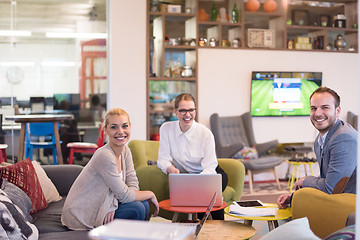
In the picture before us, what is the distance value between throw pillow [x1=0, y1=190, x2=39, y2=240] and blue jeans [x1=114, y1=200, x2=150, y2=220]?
58cm

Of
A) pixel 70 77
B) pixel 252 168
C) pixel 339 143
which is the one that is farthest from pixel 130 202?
pixel 70 77

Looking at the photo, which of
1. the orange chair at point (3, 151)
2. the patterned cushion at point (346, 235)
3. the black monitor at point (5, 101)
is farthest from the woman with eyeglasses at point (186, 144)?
the black monitor at point (5, 101)

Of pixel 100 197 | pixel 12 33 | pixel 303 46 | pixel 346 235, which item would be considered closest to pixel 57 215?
pixel 100 197

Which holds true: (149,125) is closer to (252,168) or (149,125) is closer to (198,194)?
(252,168)

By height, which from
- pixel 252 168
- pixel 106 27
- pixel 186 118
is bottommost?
pixel 252 168

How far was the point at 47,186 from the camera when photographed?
411 cm

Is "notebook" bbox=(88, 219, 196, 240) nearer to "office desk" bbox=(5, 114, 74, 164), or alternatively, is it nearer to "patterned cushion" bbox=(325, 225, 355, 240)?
"patterned cushion" bbox=(325, 225, 355, 240)

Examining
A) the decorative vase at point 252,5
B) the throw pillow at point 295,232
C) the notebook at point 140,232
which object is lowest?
the throw pillow at point 295,232

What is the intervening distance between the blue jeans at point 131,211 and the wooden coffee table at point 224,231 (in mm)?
454

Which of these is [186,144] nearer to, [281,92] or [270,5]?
[281,92]

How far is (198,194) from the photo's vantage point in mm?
3680

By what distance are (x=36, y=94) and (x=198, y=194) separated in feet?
13.6

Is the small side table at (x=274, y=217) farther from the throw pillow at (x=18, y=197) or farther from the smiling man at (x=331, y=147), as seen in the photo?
the throw pillow at (x=18, y=197)

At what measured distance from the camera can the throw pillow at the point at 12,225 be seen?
2.74 meters
